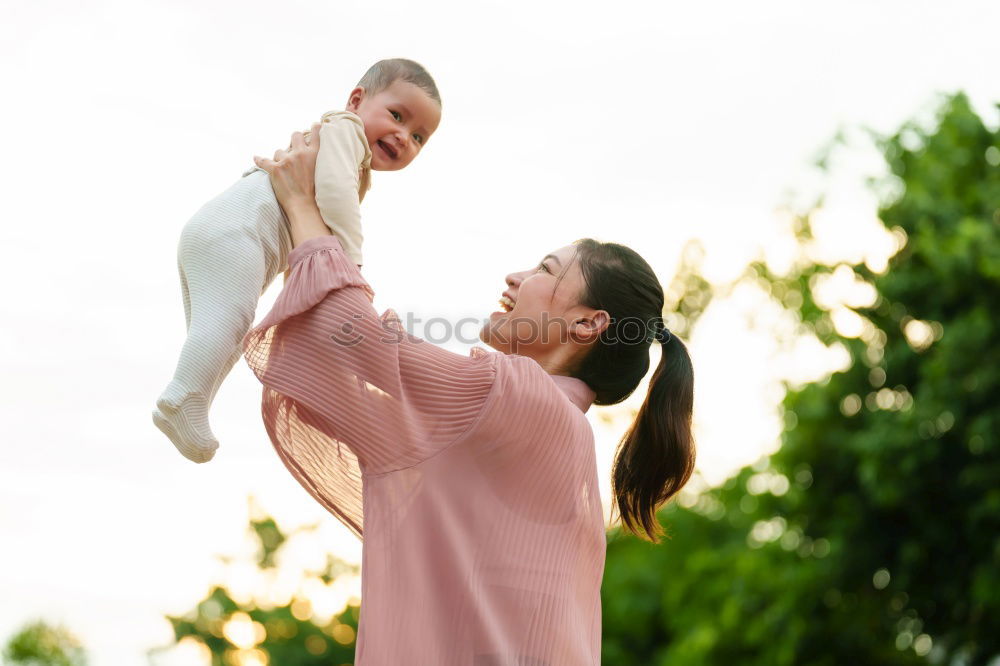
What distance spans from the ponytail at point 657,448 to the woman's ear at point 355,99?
3.48 ft

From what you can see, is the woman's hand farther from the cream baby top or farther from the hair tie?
the hair tie

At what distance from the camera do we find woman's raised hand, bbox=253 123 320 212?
2.61m

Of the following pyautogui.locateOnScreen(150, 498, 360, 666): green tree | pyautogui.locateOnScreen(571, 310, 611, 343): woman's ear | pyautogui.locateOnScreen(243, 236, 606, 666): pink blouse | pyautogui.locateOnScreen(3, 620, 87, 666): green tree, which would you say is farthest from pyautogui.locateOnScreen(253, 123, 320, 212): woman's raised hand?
pyautogui.locateOnScreen(3, 620, 87, 666): green tree

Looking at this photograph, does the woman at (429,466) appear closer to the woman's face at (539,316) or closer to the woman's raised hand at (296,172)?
the woman's raised hand at (296,172)

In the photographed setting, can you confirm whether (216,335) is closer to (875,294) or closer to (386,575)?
(386,575)

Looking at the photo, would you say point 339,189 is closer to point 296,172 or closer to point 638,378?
point 296,172

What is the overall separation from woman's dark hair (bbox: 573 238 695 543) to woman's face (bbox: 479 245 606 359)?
4 centimetres

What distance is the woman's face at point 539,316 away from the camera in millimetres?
2887

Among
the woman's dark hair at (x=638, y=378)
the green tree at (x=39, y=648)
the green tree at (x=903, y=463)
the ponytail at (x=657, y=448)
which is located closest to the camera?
the woman's dark hair at (x=638, y=378)

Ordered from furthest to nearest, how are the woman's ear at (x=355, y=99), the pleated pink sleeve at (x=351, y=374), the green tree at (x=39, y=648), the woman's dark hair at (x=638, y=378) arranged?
the green tree at (x=39, y=648), the woman's ear at (x=355, y=99), the woman's dark hair at (x=638, y=378), the pleated pink sleeve at (x=351, y=374)

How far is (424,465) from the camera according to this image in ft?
7.95

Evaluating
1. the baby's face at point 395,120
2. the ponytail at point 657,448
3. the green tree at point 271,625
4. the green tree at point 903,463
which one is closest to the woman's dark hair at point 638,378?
the ponytail at point 657,448

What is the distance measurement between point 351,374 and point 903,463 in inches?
427

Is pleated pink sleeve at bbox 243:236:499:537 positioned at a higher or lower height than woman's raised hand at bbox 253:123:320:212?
lower
